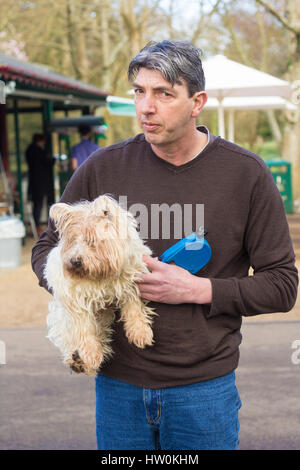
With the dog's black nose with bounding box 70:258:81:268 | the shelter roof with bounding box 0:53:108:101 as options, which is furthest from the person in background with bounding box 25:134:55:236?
Result: the dog's black nose with bounding box 70:258:81:268

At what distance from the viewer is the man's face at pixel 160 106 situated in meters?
2.35

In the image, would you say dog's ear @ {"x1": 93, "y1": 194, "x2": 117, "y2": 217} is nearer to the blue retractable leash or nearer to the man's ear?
the blue retractable leash

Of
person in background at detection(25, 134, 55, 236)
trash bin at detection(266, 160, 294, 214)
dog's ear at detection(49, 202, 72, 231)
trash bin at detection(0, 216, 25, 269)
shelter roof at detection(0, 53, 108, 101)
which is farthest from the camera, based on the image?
trash bin at detection(266, 160, 294, 214)

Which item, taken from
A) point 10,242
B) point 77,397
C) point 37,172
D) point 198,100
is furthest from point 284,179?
point 198,100

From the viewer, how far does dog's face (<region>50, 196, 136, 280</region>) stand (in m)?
2.15

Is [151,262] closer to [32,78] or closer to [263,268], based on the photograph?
[263,268]

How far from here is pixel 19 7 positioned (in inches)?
987

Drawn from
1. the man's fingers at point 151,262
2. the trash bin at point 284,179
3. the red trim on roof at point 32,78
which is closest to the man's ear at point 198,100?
the man's fingers at point 151,262

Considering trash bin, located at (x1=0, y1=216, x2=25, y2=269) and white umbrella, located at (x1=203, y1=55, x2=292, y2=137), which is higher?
white umbrella, located at (x1=203, y1=55, x2=292, y2=137)

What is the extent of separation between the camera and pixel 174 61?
2.32 m

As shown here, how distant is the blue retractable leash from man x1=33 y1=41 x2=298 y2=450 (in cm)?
4
